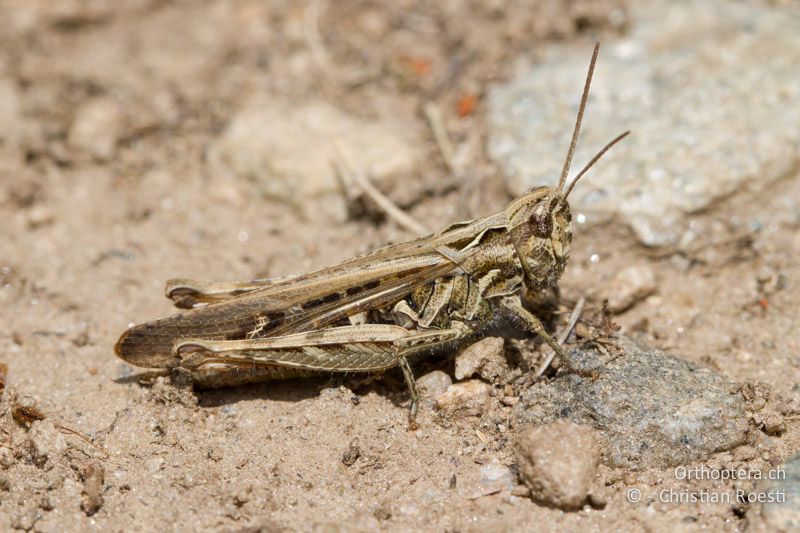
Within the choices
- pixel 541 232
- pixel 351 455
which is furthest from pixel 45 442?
pixel 541 232

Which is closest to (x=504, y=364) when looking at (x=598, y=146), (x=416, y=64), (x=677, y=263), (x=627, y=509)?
(x=627, y=509)

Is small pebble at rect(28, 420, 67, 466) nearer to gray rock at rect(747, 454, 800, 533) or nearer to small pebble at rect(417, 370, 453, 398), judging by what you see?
small pebble at rect(417, 370, 453, 398)

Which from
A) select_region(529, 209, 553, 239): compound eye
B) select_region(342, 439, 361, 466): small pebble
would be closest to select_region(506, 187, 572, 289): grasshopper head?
select_region(529, 209, 553, 239): compound eye

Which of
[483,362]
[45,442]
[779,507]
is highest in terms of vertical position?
[45,442]

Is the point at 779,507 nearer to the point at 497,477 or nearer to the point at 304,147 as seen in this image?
the point at 497,477

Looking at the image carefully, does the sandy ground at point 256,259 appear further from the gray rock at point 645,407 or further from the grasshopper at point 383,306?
the grasshopper at point 383,306

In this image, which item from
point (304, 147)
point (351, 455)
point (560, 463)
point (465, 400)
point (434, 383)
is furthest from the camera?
point (304, 147)

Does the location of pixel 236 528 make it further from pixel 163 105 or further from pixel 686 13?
pixel 686 13
